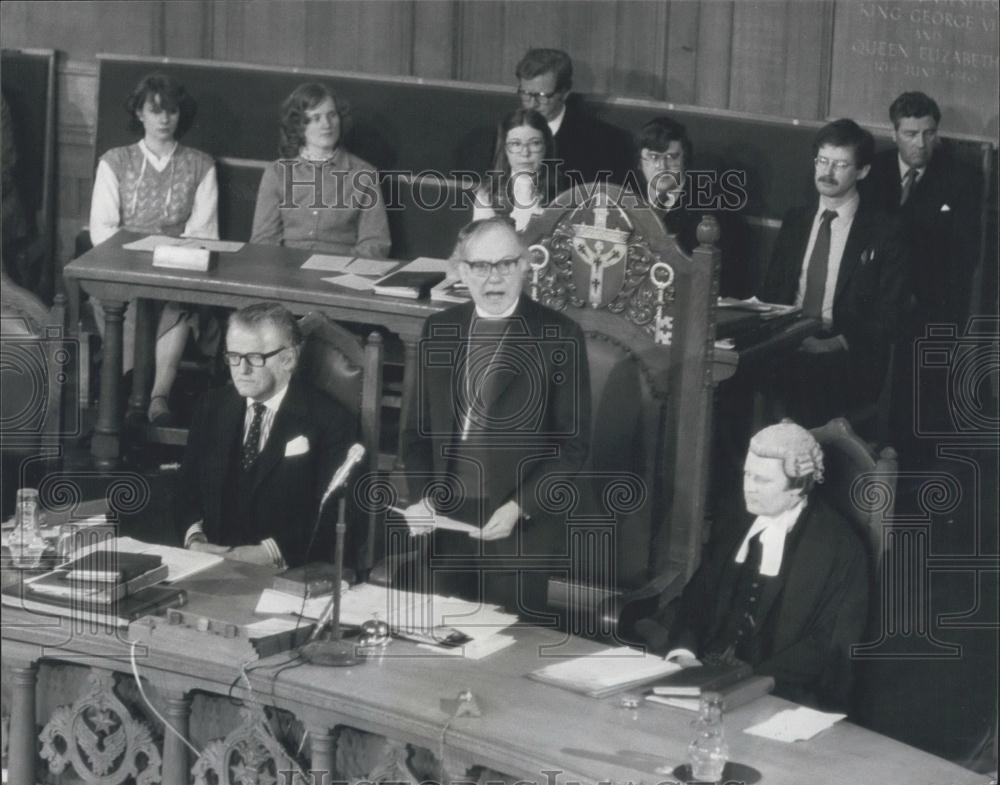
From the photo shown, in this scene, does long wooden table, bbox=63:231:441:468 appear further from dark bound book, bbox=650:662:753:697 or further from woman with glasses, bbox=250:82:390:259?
dark bound book, bbox=650:662:753:697

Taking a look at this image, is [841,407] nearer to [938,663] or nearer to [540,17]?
[938,663]

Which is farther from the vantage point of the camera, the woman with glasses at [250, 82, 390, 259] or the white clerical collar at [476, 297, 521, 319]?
the woman with glasses at [250, 82, 390, 259]

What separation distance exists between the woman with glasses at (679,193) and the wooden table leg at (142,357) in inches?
59.9

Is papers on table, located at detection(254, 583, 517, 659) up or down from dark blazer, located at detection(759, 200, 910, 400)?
down

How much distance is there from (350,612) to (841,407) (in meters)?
1.95

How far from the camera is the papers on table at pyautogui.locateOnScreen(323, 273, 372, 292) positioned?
518 centimetres

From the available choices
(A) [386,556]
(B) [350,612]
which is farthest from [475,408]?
(B) [350,612]

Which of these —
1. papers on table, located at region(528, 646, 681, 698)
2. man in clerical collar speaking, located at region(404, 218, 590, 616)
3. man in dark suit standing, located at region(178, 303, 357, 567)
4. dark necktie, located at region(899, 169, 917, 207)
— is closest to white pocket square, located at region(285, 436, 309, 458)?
man in dark suit standing, located at region(178, 303, 357, 567)

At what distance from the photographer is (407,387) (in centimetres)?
479

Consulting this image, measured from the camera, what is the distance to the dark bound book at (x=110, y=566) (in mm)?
3602

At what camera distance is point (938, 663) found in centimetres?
480

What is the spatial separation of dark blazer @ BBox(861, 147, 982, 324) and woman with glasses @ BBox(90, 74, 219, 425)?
203 cm

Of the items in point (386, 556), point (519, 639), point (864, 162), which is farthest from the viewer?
point (864, 162)

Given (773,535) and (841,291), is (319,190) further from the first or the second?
(773,535)
